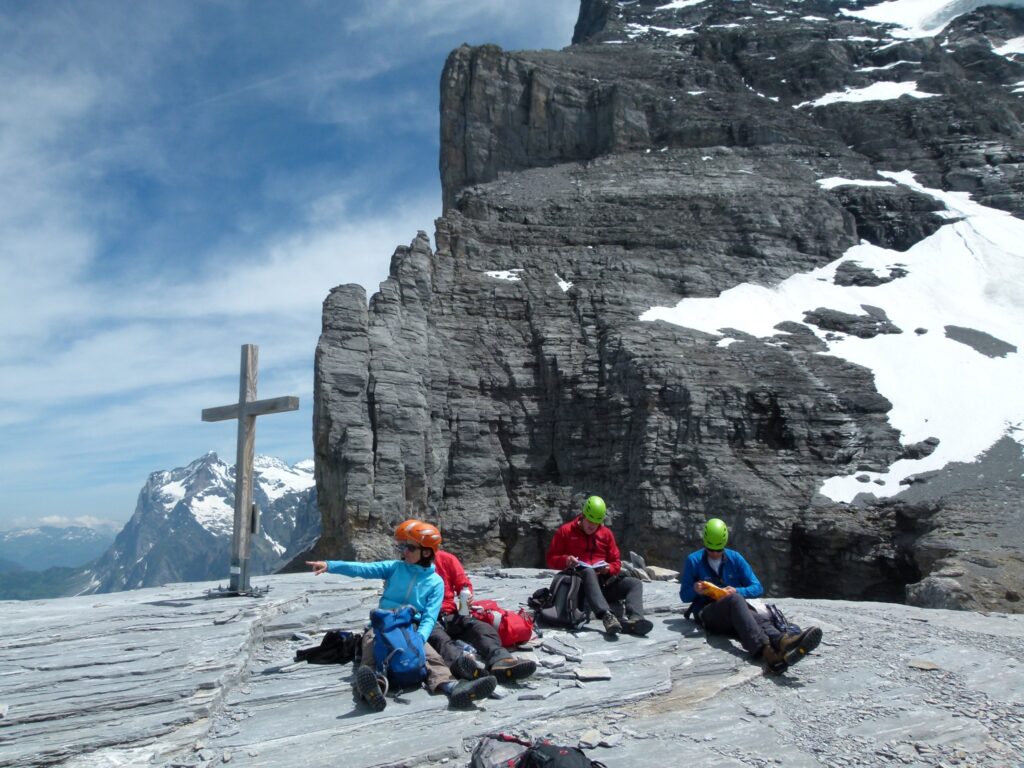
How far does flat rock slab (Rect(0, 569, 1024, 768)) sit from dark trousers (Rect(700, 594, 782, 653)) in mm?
180

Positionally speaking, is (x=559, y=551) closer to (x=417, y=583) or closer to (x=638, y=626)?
(x=638, y=626)

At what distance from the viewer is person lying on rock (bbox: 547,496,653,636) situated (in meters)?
8.79

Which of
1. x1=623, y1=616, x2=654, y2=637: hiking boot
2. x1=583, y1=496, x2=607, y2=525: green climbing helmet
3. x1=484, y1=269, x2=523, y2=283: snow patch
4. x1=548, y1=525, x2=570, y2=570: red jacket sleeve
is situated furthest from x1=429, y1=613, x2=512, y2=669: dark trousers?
x1=484, y1=269, x2=523, y2=283: snow patch

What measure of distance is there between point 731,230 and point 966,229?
1764cm

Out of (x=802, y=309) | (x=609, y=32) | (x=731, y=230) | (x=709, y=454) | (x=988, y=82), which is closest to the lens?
(x=709, y=454)

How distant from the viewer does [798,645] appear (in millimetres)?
7715

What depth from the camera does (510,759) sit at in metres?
5.69

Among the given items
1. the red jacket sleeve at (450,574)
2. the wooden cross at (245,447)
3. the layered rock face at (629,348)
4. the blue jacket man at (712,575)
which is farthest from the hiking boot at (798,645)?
the layered rock face at (629,348)

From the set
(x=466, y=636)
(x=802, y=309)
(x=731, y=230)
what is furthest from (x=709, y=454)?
(x=466, y=636)

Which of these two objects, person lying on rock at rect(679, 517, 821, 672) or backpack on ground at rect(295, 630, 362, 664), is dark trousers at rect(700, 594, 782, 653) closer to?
person lying on rock at rect(679, 517, 821, 672)

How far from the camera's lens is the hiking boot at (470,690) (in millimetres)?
6602

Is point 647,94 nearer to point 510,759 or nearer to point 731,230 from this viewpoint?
point 731,230

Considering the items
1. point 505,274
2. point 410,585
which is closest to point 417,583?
point 410,585

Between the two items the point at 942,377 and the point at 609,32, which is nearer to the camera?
the point at 942,377
